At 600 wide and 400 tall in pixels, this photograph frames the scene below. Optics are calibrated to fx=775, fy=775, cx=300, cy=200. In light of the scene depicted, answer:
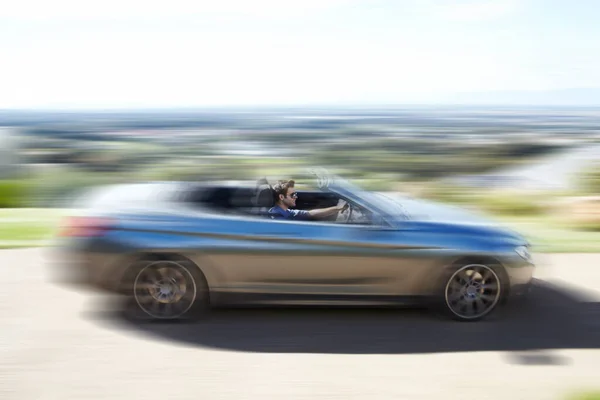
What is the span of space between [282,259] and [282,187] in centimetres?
77

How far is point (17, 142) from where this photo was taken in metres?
24.5

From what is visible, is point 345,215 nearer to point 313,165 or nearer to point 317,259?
point 317,259

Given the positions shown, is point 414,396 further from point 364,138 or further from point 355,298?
point 364,138

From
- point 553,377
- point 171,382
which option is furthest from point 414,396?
point 171,382

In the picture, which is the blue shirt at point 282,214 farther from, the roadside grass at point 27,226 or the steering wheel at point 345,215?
the roadside grass at point 27,226

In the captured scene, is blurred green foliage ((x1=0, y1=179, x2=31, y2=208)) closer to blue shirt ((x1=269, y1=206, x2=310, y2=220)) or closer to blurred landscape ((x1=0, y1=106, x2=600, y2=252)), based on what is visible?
blurred landscape ((x1=0, y1=106, x2=600, y2=252))

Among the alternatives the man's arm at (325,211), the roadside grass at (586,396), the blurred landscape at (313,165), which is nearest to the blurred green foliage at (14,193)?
the blurred landscape at (313,165)

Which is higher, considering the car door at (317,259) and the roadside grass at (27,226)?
the car door at (317,259)

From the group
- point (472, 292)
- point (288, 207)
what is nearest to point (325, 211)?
point (288, 207)

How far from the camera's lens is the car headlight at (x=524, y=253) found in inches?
237

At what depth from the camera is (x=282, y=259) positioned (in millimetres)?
5867

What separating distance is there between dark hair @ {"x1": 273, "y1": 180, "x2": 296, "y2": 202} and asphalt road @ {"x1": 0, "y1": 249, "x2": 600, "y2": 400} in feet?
3.16

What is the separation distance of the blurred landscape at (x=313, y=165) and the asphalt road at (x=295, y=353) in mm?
1373

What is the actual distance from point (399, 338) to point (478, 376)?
0.92m
